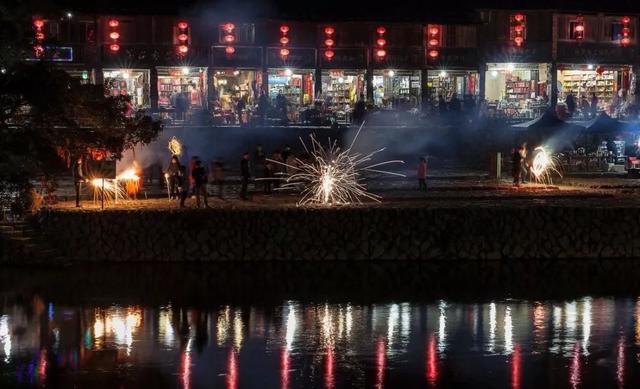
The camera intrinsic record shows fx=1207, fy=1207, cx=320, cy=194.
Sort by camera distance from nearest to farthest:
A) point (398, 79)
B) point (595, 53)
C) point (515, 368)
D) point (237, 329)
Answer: point (515, 368) → point (237, 329) → point (398, 79) → point (595, 53)

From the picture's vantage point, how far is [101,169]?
3164 cm

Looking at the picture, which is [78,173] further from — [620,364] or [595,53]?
[595,53]

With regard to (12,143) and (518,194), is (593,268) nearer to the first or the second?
(518,194)

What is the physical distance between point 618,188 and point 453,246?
34.8 ft

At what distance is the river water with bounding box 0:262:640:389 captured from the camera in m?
18.2

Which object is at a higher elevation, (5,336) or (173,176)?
(173,176)

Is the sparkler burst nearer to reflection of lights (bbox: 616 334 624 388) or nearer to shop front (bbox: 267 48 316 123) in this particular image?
reflection of lights (bbox: 616 334 624 388)

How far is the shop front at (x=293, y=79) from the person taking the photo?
56.4m

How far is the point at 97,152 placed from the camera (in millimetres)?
33656

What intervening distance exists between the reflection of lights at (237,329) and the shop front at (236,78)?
31487 mm

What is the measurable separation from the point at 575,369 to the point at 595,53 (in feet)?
148

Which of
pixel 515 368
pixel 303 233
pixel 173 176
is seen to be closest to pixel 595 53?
pixel 173 176

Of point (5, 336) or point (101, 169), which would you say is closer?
point (5, 336)

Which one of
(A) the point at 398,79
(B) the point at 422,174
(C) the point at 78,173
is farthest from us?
(A) the point at 398,79
